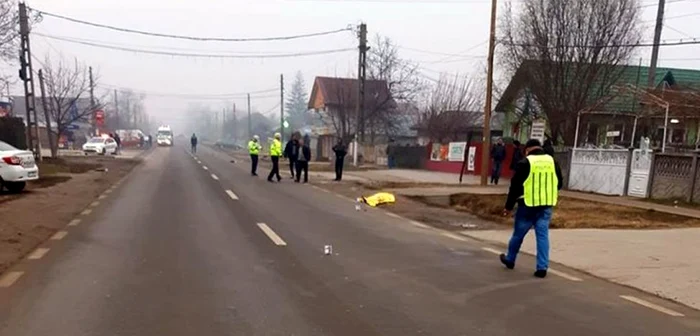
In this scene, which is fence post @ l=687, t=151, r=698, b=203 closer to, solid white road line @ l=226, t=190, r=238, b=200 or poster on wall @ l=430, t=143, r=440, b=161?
solid white road line @ l=226, t=190, r=238, b=200

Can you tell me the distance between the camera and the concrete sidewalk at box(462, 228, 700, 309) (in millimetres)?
7344

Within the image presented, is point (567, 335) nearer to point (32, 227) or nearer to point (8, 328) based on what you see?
point (8, 328)

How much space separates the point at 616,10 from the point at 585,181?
943 centimetres

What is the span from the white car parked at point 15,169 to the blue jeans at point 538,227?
42.2 ft

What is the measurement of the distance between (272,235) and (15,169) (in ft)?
29.5

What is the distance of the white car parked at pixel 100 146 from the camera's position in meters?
45.5

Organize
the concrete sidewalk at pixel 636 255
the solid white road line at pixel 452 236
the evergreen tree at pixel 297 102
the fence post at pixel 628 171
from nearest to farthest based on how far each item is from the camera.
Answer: the concrete sidewalk at pixel 636 255 < the solid white road line at pixel 452 236 < the fence post at pixel 628 171 < the evergreen tree at pixel 297 102

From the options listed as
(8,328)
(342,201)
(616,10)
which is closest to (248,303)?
(8,328)

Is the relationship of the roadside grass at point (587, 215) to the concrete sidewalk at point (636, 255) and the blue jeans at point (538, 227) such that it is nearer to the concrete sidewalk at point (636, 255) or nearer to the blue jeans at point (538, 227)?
the concrete sidewalk at point (636, 255)

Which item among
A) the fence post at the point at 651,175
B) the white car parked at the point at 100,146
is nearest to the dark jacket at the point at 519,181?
the fence post at the point at 651,175

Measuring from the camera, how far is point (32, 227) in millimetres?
10195

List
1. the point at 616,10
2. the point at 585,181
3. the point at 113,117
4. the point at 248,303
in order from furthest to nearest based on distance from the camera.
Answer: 1. the point at 113,117
2. the point at 616,10
3. the point at 585,181
4. the point at 248,303

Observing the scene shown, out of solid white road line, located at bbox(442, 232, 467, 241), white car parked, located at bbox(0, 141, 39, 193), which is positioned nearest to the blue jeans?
solid white road line, located at bbox(442, 232, 467, 241)

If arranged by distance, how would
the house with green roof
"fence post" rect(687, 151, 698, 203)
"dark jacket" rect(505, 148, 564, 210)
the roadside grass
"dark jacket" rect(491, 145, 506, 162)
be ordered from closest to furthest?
"dark jacket" rect(505, 148, 564, 210), the roadside grass, "fence post" rect(687, 151, 698, 203), "dark jacket" rect(491, 145, 506, 162), the house with green roof
